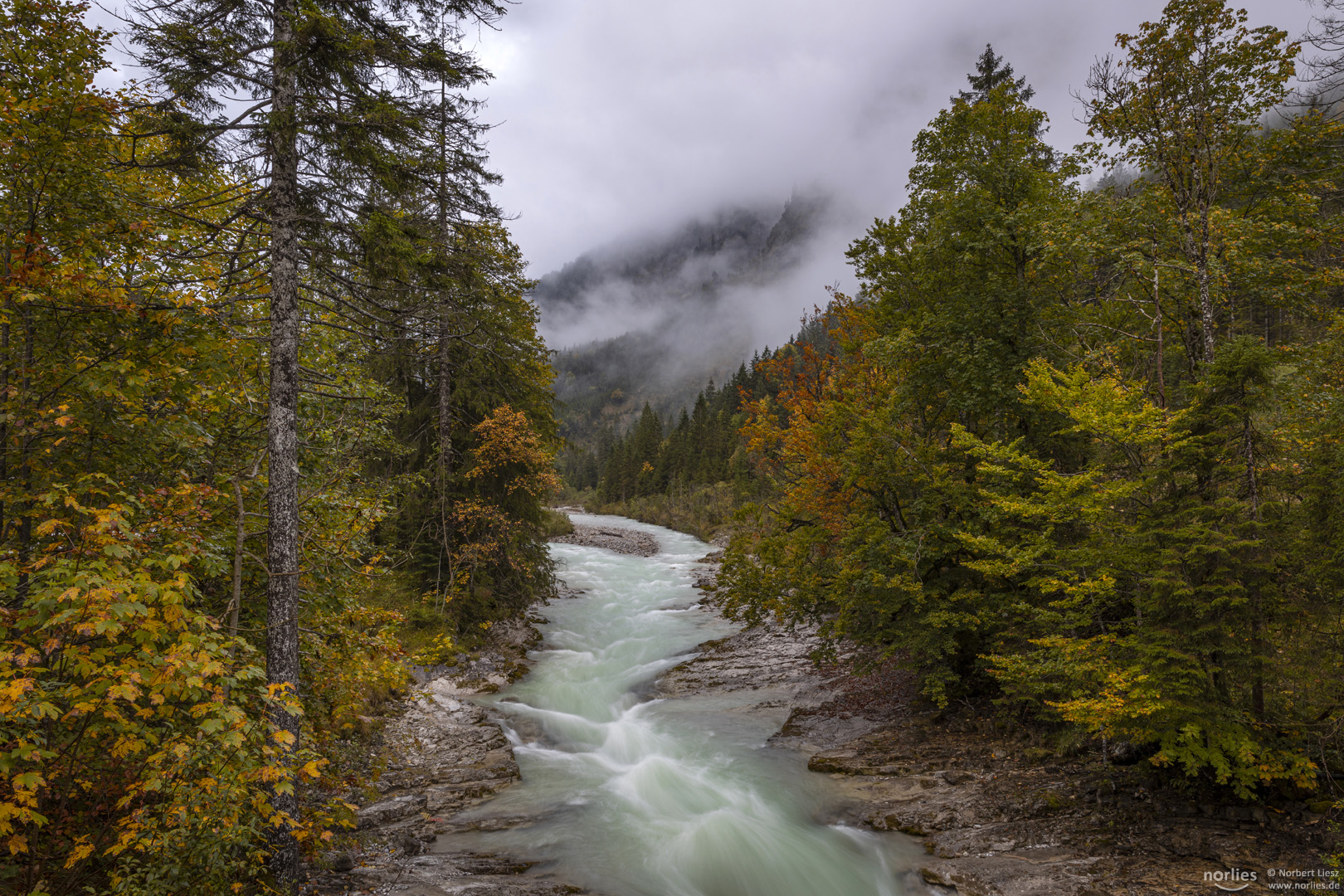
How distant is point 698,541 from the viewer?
156ft

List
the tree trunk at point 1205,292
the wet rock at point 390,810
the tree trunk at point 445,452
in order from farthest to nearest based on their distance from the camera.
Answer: the tree trunk at point 445,452
the wet rock at point 390,810
the tree trunk at point 1205,292

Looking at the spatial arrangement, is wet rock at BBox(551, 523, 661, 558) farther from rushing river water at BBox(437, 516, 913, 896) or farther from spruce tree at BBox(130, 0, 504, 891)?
spruce tree at BBox(130, 0, 504, 891)

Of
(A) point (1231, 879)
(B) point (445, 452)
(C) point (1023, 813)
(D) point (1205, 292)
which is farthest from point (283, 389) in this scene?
(D) point (1205, 292)

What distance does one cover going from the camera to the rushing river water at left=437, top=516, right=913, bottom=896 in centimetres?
830

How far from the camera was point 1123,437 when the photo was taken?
6.77 m

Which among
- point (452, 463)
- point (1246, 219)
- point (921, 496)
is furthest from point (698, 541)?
point (1246, 219)

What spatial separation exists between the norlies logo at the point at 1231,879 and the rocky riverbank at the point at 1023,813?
29 millimetres

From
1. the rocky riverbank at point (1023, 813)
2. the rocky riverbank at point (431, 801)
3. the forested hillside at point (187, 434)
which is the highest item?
Answer: the forested hillside at point (187, 434)

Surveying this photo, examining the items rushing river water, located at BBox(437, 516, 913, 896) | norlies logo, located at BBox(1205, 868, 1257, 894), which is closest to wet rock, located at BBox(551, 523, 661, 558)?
rushing river water, located at BBox(437, 516, 913, 896)

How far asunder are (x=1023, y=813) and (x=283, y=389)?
10880mm

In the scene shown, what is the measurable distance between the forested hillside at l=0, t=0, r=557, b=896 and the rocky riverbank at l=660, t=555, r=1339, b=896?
7.42 m

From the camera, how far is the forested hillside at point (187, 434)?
4.42 meters

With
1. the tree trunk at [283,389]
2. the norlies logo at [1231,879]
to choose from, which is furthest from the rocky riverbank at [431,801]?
the norlies logo at [1231,879]

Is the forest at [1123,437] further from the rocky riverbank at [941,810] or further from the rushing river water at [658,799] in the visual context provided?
the rushing river water at [658,799]
